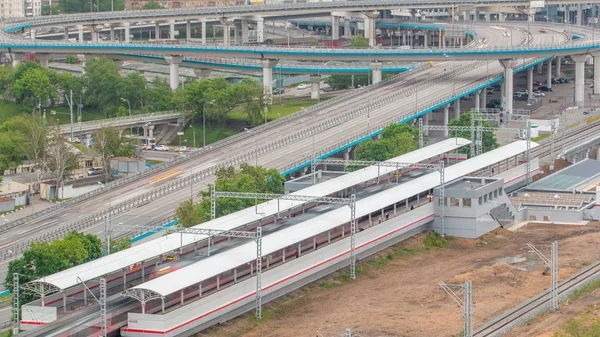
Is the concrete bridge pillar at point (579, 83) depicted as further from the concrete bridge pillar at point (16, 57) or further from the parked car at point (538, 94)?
the concrete bridge pillar at point (16, 57)

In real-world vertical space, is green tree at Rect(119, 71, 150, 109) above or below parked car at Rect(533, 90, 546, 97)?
above

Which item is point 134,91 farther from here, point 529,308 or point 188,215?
point 529,308

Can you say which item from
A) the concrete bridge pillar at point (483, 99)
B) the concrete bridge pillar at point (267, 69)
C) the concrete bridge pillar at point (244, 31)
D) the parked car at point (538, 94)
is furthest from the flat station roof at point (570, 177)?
the concrete bridge pillar at point (244, 31)

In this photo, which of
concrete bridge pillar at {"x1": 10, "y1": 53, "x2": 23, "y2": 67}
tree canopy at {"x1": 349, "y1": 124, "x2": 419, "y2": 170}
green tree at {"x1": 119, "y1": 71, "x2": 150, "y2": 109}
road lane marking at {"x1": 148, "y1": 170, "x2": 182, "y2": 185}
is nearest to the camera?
road lane marking at {"x1": 148, "y1": 170, "x2": 182, "y2": 185}

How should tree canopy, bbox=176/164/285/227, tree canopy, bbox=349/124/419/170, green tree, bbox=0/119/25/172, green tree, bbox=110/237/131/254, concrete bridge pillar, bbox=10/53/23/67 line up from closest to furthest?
green tree, bbox=110/237/131/254 < tree canopy, bbox=176/164/285/227 < tree canopy, bbox=349/124/419/170 < green tree, bbox=0/119/25/172 < concrete bridge pillar, bbox=10/53/23/67

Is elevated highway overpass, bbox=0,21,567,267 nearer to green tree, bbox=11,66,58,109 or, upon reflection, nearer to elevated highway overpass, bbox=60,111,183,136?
elevated highway overpass, bbox=60,111,183,136

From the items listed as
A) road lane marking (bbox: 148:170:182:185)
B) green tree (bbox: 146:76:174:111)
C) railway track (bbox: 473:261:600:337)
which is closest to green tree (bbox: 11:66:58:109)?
green tree (bbox: 146:76:174:111)

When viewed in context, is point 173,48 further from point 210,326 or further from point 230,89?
point 210,326
